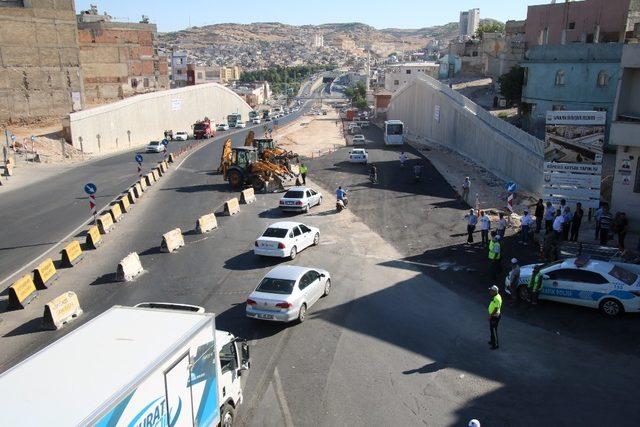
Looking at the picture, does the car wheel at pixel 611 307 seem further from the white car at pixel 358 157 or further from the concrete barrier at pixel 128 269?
the white car at pixel 358 157

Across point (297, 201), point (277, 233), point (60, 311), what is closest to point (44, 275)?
point (60, 311)

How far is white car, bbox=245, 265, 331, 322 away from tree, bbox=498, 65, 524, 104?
47735 mm

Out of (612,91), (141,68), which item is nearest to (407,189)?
(612,91)

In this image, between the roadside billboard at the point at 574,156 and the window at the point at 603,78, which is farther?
the window at the point at 603,78

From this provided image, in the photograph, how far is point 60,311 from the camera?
15.3m

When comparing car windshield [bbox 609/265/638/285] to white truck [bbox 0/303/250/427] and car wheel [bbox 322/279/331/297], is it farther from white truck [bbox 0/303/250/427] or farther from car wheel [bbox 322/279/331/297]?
white truck [bbox 0/303/250/427]

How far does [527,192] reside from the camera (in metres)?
32.8

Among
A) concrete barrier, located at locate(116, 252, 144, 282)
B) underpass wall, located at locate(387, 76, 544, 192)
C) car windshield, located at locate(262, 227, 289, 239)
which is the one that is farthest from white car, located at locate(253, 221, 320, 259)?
underpass wall, located at locate(387, 76, 544, 192)

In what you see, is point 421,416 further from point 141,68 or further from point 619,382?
point 141,68

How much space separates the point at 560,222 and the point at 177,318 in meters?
17.7

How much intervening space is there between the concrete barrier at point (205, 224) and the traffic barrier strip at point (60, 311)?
9.37 m

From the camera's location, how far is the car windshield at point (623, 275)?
50.3 ft

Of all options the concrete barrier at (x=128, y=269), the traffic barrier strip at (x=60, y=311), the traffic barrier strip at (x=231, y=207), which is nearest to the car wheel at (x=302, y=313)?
the traffic barrier strip at (x=60, y=311)

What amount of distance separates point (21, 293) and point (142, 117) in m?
56.4
